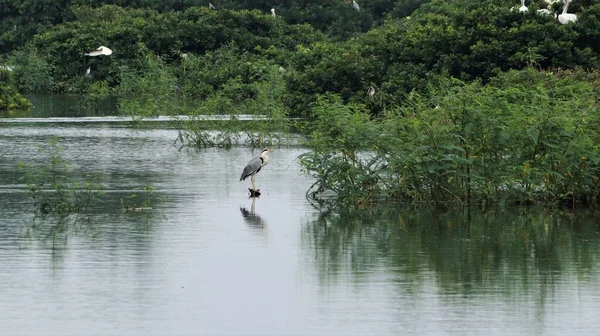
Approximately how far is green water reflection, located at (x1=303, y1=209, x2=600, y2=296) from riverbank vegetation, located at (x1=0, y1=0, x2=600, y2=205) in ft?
1.90

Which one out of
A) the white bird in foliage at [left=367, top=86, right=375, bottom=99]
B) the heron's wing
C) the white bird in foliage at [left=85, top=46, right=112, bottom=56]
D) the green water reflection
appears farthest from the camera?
the white bird in foliage at [left=85, top=46, right=112, bottom=56]

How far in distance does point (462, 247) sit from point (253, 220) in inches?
110

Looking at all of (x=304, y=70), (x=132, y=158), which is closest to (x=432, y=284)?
(x=132, y=158)

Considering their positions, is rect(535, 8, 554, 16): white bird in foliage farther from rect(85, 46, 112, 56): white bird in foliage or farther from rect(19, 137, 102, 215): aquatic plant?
rect(85, 46, 112, 56): white bird in foliage

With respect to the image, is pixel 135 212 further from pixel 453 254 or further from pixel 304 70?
pixel 304 70

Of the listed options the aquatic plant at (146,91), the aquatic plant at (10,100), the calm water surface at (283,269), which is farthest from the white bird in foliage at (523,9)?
the aquatic plant at (10,100)

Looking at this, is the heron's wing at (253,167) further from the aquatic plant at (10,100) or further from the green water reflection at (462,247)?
the aquatic plant at (10,100)

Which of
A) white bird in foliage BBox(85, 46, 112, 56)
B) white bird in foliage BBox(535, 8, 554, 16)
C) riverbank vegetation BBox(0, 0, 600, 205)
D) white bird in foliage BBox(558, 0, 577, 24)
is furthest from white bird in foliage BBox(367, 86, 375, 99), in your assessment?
white bird in foliage BBox(85, 46, 112, 56)

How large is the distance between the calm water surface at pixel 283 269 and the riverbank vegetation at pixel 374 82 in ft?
2.05

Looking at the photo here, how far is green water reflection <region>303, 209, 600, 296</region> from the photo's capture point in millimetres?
12312

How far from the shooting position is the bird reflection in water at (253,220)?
15.3 m

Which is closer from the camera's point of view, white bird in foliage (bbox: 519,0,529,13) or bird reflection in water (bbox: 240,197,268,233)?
bird reflection in water (bbox: 240,197,268,233)

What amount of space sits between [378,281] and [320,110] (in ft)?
18.9

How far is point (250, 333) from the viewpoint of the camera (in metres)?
10.1
